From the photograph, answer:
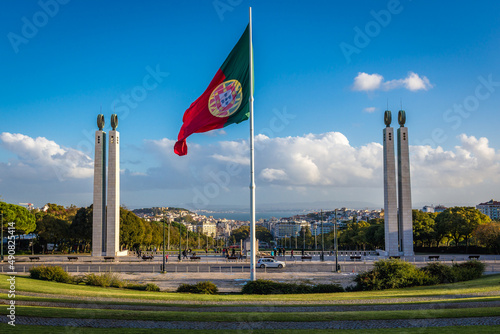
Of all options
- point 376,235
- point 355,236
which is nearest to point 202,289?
point 376,235

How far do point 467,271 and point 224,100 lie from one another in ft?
68.0

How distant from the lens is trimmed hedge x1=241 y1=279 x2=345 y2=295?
2252 cm

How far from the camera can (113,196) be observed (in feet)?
168

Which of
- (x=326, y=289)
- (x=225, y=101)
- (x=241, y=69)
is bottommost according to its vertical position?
(x=326, y=289)

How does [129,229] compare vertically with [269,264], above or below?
above

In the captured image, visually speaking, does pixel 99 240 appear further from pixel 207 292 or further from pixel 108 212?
pixel 207 292

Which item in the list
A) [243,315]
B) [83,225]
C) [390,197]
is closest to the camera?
[243,315]

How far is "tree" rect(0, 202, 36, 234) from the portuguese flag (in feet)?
148

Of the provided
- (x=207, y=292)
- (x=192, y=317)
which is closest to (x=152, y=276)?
(x=207, y=292)

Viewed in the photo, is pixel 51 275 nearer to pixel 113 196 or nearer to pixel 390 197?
pixel 113 196

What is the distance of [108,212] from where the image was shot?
51.4 metres

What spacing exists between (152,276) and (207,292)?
36.1ft

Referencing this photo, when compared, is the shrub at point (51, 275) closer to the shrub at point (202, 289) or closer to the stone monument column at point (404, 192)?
the shrub at point (202, 289)

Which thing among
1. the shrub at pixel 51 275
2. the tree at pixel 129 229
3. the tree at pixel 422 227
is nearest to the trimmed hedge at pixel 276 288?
the shrub at pixel 51 275
